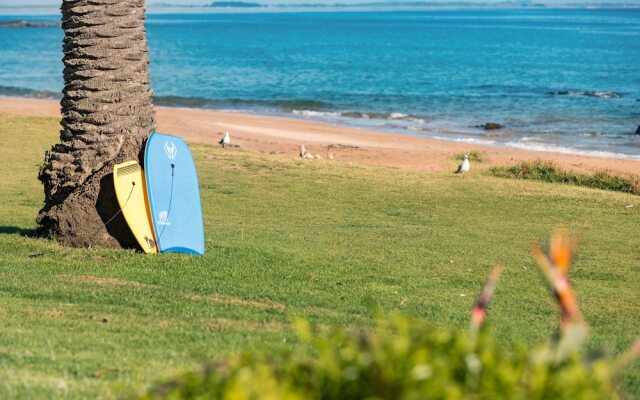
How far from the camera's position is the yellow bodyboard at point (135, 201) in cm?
978

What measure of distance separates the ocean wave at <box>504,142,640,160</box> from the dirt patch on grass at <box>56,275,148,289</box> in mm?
22514

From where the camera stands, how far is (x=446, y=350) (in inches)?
122

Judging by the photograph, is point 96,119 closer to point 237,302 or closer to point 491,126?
point 237,302

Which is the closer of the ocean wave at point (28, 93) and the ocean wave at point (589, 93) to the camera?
the ocean wave at point (28, 93)

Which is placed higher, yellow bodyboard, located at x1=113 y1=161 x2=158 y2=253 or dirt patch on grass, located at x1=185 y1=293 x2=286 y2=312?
yellow bodyboard, located at x1=113 y1=161 x2=158 y2=253

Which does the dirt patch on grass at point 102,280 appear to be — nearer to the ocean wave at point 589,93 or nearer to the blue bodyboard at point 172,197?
the blue bodyboard at point 172,197

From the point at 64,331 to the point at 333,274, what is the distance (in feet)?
11.6

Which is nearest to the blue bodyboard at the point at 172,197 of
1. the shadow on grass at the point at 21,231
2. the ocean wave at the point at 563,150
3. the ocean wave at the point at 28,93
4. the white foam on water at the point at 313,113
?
the shadow on grass at the point at 21,231

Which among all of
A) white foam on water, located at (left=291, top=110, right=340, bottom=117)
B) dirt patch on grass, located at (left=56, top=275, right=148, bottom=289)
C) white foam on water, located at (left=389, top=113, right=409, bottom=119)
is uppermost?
dirt patch on grass, located at (left=56, top=275, right=148, bottom=289)

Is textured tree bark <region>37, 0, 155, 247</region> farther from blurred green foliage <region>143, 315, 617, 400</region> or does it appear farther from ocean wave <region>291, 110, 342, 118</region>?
ocean wave <region>291, 110, 342, 118</region>

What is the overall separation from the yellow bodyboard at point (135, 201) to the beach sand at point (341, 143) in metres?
10.7

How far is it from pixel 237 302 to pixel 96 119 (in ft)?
10.8

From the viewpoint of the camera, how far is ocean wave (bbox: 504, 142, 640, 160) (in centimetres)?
2881

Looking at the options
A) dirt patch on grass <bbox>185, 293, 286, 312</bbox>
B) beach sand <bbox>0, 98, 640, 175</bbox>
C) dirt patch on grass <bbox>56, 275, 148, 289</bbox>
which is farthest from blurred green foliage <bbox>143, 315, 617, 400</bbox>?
beach sand <bbox>0, 98, 640, 175</bbox>
